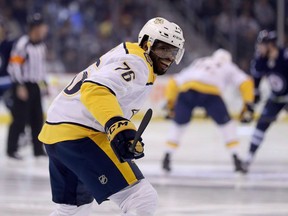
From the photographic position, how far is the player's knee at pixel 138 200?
3.73 m

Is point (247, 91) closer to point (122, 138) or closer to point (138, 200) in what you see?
point (138, 200)

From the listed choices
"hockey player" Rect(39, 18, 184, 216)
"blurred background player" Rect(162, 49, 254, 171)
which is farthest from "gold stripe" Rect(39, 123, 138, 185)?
"blurred background player" Rect(162, 49, 254, 171)

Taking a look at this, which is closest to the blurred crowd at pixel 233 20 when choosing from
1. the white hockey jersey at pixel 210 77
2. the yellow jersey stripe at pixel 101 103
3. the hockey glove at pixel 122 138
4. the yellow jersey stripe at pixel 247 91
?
the white hockey jersey at pixel 210 77

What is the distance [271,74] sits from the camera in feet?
27.8

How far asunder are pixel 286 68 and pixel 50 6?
6.47 metres

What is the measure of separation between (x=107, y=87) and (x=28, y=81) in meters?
5.94

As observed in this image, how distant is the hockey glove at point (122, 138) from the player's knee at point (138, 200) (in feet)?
0.86

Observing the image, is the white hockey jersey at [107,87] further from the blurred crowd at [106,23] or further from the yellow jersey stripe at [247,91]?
the blurred crowd at [106,23]

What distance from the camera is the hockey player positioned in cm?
373

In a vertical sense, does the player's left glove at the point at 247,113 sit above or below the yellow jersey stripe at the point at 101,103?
below

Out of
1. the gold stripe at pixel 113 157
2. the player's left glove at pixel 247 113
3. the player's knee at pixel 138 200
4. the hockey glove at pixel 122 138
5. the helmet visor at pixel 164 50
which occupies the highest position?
the helmet visor at pixel 164 50

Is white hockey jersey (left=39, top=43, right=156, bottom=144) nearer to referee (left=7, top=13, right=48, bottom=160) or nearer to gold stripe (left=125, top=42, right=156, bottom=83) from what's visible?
gold stripe (left=125, top=42, right=156, bottom=83)

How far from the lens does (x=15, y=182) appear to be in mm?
7707

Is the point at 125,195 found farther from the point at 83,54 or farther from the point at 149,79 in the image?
the point at 83,54
